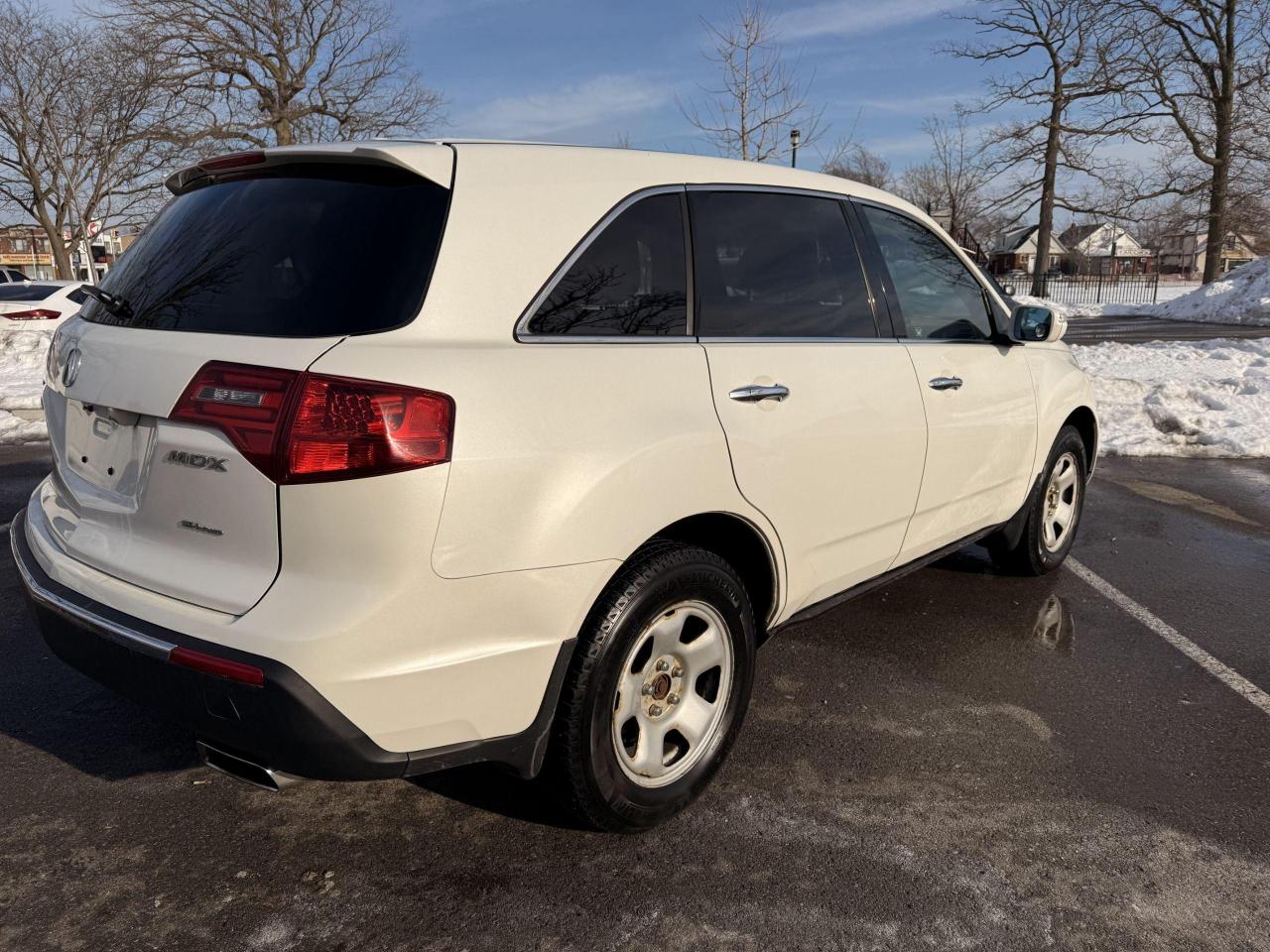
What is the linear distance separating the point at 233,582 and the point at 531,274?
1.00 m

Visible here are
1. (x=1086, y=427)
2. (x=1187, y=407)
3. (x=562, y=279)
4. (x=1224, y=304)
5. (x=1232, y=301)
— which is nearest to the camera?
(x=562, y=279)

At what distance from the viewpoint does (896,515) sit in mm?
3520

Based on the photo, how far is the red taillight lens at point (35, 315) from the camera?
1303 cm

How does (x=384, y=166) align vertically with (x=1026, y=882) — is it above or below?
above

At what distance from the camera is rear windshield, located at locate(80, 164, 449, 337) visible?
2.18 metres

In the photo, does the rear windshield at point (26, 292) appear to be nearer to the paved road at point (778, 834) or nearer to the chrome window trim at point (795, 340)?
the paved road at point (778, 834)

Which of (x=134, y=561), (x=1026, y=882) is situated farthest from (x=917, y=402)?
(x=134, y=561)

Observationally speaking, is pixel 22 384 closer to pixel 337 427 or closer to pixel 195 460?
pixel 195 460

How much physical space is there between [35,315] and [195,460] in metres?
13.4

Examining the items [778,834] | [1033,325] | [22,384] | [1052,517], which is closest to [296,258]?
[778,834]

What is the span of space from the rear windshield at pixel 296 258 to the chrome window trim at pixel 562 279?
27 cm

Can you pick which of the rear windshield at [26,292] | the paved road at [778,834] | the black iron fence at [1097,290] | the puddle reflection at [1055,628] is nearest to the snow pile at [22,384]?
the rear windshield at [26,292]

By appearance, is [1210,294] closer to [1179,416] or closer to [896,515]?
[1179,416]

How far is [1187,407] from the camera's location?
31.2 ft
